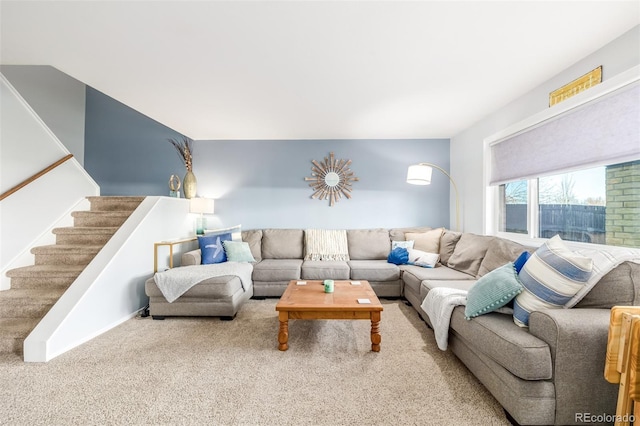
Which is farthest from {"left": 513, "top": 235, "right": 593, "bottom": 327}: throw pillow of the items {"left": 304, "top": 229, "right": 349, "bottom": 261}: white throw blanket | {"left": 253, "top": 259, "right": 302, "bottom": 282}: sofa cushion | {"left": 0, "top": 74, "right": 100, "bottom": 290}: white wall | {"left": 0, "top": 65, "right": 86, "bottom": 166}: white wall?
{"left": 0, "top": 65, "right": 86, "bottom": 166}: white wall

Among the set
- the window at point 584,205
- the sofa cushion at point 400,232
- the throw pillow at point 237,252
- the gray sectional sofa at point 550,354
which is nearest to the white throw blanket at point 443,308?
the gray sectional sofa at point 550,354

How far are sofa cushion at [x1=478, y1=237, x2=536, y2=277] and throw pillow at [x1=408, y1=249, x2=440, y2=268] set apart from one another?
649 millimetres

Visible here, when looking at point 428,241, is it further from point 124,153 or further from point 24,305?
point 124,153

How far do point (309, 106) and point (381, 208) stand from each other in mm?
2141

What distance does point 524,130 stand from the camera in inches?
111

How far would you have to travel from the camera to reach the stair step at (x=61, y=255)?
2924 millimetres

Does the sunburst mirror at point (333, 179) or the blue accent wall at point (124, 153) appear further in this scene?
the blue accent wall at point (124, 153)

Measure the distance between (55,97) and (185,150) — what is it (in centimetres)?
214

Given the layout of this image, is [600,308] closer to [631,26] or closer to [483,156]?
[631,26]

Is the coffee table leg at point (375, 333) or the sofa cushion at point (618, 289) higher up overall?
the sofa cushion at point (618, 289)

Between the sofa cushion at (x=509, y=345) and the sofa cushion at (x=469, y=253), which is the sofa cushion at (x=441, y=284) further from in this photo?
the sofa cushion at (x=509, y=345)

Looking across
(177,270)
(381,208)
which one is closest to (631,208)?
(381,208)

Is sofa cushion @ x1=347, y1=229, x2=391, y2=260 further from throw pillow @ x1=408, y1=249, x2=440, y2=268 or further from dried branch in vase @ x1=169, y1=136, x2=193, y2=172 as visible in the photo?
dried branch in vase @ x1=169, y1=136, x2=193, y2=172

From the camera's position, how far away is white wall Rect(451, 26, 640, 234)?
189 cm
